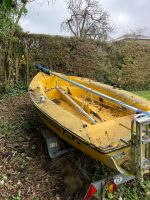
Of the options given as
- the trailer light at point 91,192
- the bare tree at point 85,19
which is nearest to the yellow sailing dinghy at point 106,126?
the trailer light at point 91,192

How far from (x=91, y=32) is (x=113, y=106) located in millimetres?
17643

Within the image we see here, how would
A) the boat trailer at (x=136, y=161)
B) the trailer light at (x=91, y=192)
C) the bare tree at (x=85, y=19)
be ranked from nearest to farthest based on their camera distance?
1. the boat trailer at (x=136, y=161)
2. the trailer light at (x=91, y=192)
3. the bare tree at (x=85, y=19)

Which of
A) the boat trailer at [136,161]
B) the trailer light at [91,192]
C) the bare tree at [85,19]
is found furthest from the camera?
the bare tree at [85,19]

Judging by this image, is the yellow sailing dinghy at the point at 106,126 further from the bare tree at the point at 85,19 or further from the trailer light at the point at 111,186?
the bare tree at the point at 85,19

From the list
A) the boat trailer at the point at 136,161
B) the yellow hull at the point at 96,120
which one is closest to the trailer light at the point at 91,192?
the boat trailer at the point at 136,161

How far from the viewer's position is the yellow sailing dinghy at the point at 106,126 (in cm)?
407

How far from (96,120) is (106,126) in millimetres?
1144

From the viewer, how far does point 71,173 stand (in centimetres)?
519

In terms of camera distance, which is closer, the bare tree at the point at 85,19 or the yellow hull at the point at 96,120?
the yellow hull at the point at 96,120

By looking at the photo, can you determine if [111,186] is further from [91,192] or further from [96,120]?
[96,120]

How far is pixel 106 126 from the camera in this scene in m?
4.90

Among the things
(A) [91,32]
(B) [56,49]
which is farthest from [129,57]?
(A) [91,32]

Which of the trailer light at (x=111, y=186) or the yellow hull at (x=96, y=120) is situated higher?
the yellow hull at (x=96, y=120)

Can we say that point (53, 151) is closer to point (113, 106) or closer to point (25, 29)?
point (113, 106)
